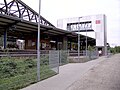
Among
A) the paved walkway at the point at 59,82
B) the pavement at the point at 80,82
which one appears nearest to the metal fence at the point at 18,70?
the paved walkway at the point at 59,82

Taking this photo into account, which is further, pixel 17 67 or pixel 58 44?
pixel 58 44

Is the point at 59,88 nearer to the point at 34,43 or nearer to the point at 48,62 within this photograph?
the point at 48,62

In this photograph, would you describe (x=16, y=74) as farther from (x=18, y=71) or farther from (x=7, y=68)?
(x=7, y=68)

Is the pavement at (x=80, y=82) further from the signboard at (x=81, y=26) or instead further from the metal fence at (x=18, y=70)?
the signboard at (x=81, y=26)

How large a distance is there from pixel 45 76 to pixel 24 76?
205 centimetres

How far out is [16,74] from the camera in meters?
11.0

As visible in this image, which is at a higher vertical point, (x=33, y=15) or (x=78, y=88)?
(x=33, y=15)

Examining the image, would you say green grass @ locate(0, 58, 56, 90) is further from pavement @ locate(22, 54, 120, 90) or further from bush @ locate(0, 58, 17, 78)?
pavement @ locate(22, 54, 120, 90)

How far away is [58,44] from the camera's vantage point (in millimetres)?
54406

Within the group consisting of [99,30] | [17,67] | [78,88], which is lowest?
[78,88]

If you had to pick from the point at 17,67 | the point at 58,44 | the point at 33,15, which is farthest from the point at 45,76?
the point at 58,44

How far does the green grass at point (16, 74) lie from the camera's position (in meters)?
9.30

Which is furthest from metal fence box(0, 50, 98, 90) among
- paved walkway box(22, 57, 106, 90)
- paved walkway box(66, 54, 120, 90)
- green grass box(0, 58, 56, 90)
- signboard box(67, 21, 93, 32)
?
signboard box(67, 21, 93, 32)

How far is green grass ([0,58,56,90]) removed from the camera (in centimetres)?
930
